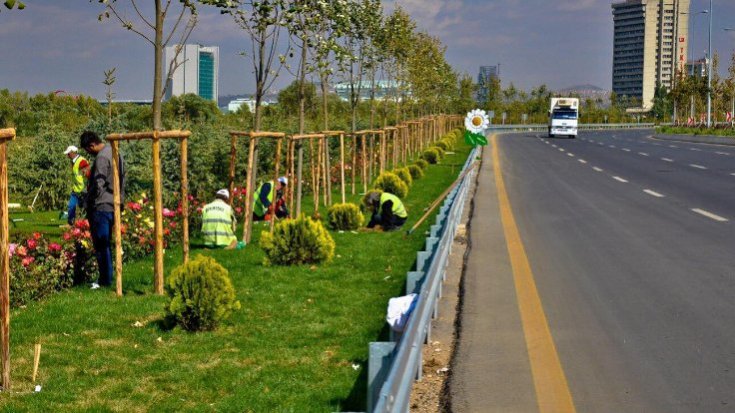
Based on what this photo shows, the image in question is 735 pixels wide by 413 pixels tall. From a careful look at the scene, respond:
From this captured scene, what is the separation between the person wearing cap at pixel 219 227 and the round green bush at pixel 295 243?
6.29 feet

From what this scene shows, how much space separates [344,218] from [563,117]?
5871 cm

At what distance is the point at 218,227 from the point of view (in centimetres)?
1499

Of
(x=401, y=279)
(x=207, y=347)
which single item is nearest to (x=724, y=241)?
(x=401, y=279)

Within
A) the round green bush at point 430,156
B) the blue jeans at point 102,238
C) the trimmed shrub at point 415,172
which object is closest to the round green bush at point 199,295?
the blue jeans at point 102,238

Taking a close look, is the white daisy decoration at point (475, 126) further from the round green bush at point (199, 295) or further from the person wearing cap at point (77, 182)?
the round green bush at point (199, 295)

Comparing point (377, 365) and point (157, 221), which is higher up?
point (157, 221)

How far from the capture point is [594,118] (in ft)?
474

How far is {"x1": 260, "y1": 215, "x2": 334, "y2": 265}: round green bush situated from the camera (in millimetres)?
12875

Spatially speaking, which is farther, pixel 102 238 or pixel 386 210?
pixel 386 210

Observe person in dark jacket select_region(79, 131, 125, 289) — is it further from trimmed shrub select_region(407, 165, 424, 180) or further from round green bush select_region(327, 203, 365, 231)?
trimmed shrub select_region(407, 165, 424, 180)

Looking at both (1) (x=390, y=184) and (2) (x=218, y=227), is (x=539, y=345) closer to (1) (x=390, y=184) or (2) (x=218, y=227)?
(2) (x=218, y=227)

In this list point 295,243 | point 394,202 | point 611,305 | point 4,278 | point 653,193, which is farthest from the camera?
point 653,193

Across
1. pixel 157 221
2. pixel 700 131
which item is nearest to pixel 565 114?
pixel 700 131

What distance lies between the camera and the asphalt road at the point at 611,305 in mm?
6902
